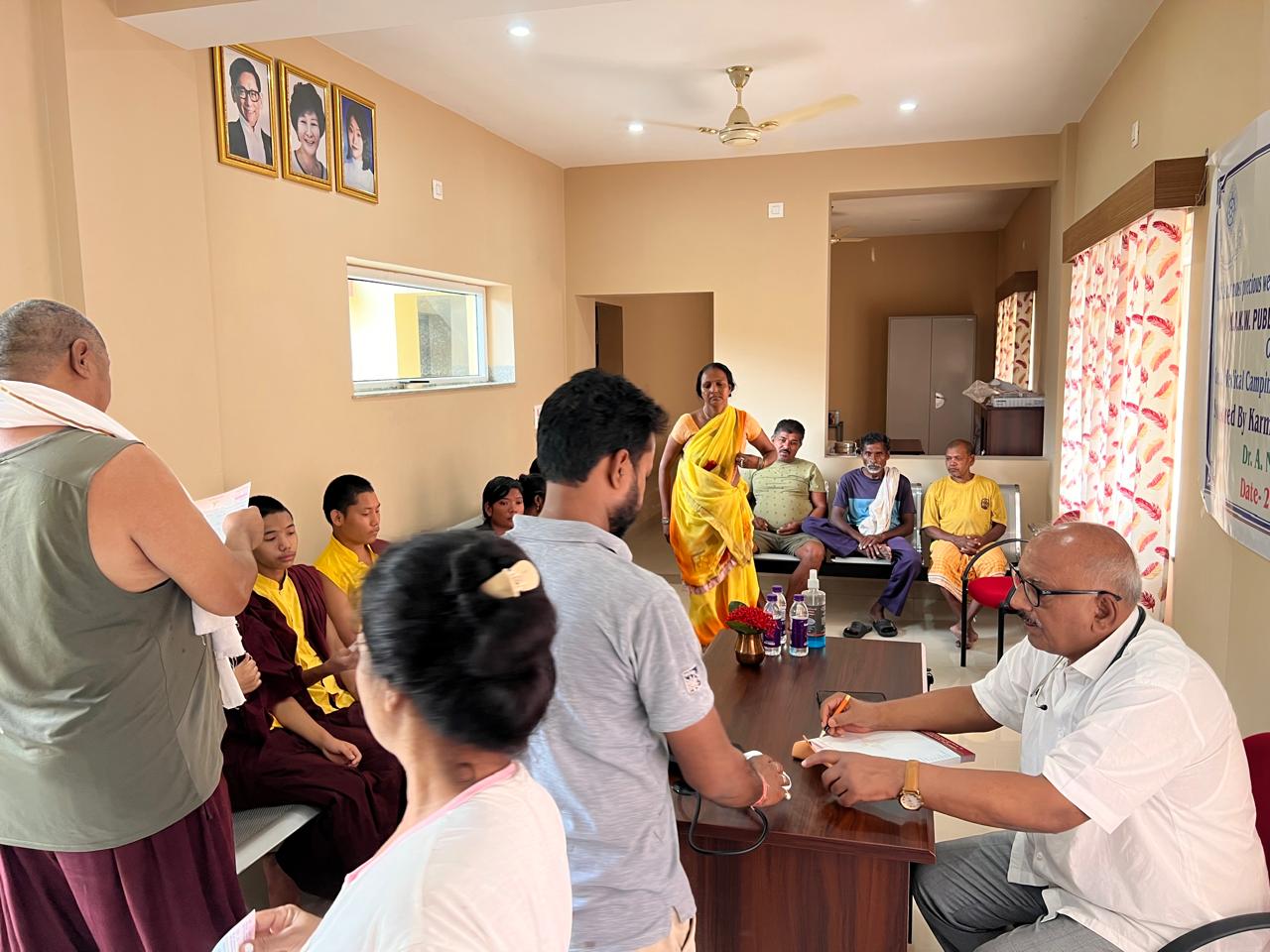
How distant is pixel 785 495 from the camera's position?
5.38 m

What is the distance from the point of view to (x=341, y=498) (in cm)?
322

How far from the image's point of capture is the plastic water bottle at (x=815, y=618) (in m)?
2.60

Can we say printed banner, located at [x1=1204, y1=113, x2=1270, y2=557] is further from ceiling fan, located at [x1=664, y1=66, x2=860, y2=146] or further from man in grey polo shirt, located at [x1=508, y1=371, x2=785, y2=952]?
ceiling fan, located at [x1=664, y1=66, x2=860, y2=146]

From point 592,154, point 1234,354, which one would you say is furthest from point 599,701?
point 592,154

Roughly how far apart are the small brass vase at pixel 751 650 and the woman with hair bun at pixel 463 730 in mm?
1615

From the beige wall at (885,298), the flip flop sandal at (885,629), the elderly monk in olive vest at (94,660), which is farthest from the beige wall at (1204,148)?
the beige wall at (885,298)

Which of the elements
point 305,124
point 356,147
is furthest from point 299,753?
point 356,147

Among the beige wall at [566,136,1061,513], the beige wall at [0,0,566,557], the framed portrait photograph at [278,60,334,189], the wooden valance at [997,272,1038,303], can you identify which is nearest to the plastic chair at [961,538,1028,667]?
the beige wall at [566,136,1061,513]

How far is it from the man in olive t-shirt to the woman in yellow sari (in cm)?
96

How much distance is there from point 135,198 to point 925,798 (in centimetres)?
259

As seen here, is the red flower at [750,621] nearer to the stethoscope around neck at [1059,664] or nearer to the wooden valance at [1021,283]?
the stethoscope around neck at [1059,664]

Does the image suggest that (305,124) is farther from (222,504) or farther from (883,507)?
(883,507)

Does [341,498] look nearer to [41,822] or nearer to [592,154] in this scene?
[41,822]

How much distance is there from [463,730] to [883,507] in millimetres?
4612
